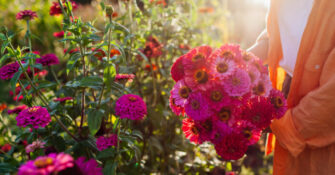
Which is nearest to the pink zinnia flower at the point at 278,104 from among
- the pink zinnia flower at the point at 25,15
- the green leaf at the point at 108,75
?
the green leaf at the point at 108,75

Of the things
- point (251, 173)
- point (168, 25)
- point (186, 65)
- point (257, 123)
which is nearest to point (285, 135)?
point (257, 123)

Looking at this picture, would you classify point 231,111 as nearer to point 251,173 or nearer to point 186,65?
point 186,65

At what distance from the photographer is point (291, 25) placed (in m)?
1.15

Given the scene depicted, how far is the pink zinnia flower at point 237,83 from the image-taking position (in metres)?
0.78

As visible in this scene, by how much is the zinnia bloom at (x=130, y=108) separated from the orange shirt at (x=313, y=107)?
22.2 inches

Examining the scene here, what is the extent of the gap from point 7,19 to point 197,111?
5597 millimetres

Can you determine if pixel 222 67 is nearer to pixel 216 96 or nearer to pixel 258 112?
pixel 216 96

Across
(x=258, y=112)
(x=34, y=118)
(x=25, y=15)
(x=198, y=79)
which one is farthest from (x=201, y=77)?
(x=25, y=15)

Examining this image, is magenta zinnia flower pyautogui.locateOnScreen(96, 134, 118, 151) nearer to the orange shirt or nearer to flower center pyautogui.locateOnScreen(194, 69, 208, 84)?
flower center pyautogui.locateOnScreen(194, 69, 208, 84)

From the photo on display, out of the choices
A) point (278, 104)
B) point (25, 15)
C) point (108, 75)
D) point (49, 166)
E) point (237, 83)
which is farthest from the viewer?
point (25, 15)

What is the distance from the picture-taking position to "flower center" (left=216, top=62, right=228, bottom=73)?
80cm

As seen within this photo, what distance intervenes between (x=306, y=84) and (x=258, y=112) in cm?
34

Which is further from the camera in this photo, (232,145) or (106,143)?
(106,143)

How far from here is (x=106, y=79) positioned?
99 centimetres
